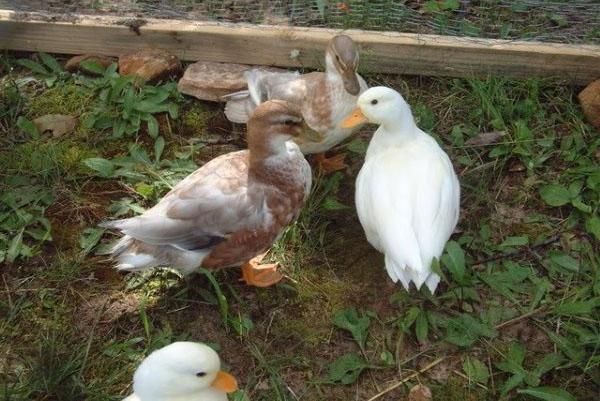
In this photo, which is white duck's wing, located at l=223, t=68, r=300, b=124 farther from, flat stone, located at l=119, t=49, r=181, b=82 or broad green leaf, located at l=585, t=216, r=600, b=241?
broad green leaf, located at l=585, t=216, r=600, b=241

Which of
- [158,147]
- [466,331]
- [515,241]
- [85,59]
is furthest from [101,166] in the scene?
[515,241]

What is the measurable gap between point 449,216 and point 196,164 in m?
1.39

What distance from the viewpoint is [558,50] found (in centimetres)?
353

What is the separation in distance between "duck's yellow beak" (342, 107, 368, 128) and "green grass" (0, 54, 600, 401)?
15.6 inches

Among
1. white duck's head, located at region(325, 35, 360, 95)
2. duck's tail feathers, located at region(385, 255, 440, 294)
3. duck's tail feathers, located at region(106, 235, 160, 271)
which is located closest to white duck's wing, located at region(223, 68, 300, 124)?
white duck's head, located at region(325, 35, 360, 95)

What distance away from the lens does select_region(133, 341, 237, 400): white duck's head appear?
2.15 metres

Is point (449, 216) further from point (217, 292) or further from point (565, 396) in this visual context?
point (217, 292)

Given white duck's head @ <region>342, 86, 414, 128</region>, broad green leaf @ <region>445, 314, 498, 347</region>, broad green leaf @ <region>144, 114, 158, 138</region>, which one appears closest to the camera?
broad green leaf @ <region>445, 314, 498, 347</region>

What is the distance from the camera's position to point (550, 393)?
2.46 m

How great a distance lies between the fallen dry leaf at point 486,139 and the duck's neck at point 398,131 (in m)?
0.51

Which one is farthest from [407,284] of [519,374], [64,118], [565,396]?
[64,118]

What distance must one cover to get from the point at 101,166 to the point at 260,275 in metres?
1.04

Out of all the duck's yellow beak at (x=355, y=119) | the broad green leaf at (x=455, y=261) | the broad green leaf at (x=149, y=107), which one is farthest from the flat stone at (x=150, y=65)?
the broad green leaf at (x=455, y=261)

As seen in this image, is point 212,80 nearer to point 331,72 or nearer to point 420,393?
point 331,72
